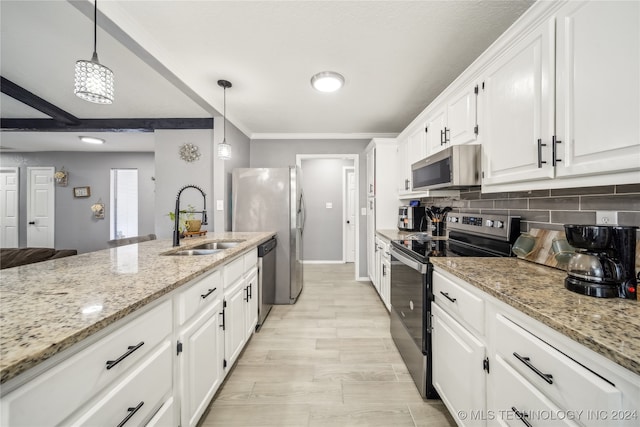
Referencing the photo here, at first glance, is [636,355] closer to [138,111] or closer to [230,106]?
[230,106]

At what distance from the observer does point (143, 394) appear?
856 millimetres

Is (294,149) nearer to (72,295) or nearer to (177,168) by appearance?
(177,168)

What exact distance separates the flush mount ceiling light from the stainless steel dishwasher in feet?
5.30

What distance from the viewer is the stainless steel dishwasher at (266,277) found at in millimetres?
2410

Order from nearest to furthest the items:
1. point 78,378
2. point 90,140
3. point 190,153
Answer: point 78,378 < point 190,153 < point 90,140

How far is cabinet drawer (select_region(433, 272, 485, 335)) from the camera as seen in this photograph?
1057mm

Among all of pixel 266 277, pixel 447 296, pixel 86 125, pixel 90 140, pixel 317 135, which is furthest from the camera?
pixel 90 140

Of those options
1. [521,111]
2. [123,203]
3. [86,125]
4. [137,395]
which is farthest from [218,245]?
A: [123,203]

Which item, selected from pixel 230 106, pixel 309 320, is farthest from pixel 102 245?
pixel 309 320

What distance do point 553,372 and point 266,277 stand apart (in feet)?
7.47

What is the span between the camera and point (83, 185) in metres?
5.11

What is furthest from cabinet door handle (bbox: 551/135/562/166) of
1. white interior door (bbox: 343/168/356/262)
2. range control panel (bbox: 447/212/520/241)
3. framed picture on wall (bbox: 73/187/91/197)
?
framed picture on wall (bbox: 73/187/91/197)

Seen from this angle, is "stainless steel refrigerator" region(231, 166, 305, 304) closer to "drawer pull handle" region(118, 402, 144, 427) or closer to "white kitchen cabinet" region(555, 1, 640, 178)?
"drawer pull handle" region(118, 402, 144, 427)

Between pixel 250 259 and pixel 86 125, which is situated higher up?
pixel 86 125
